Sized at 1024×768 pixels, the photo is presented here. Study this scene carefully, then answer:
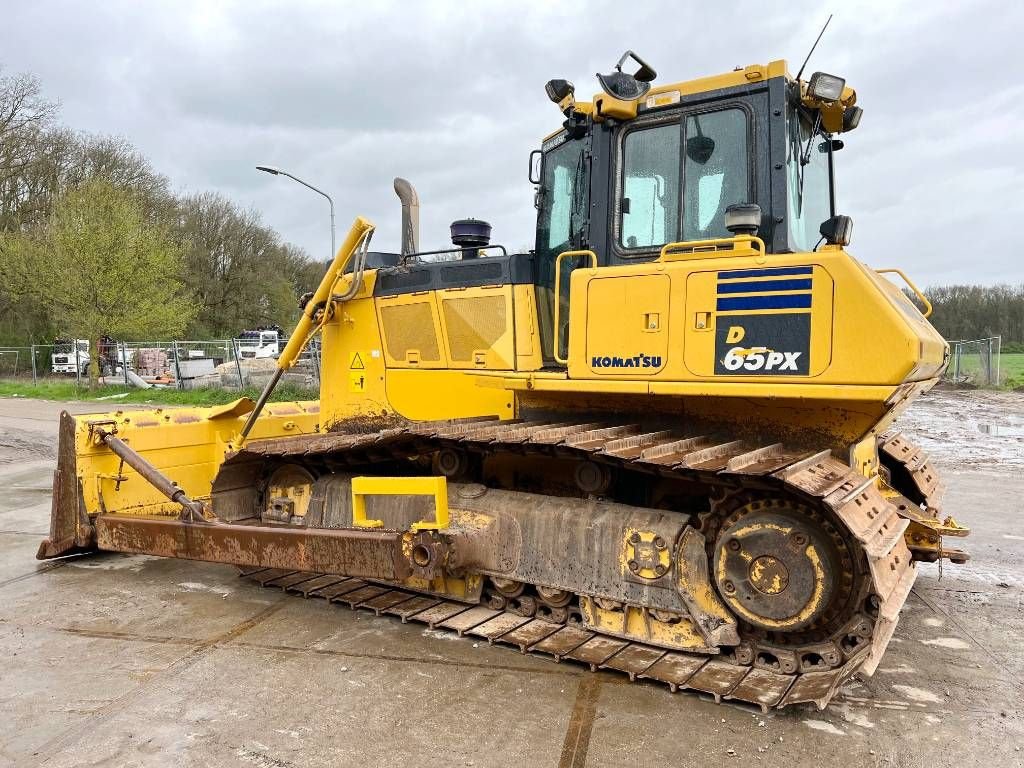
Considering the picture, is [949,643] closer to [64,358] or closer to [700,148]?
[700,148]

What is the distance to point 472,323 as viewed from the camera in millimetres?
5246

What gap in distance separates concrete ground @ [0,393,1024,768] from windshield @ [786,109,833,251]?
2.48m

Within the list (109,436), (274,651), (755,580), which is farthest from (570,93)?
(109,436)

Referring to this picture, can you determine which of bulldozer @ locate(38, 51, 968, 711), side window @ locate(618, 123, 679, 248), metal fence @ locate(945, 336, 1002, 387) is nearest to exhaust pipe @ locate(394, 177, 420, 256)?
bulldozer @ locate(38, 51, 968, 711)

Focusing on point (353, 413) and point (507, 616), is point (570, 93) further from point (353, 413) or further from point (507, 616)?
point (507, 616)

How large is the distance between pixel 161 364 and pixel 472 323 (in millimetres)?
22757

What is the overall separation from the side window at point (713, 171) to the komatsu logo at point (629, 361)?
0.78 metres

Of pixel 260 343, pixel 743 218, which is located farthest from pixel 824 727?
pixel 260 343

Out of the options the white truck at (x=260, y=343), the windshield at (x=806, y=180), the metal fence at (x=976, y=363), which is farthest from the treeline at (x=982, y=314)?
the windshield at (x=806, y=180)

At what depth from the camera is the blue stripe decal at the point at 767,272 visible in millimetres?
3828

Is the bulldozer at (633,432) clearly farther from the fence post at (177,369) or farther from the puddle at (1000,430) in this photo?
the fence post at (177,369)

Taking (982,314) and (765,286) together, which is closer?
(765,286)

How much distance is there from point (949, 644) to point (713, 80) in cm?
353

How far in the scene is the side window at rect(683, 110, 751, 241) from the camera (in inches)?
172
